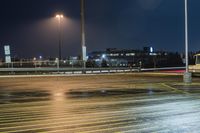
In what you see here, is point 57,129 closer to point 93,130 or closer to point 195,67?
point 93,130

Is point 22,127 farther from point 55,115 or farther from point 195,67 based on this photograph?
point 195,67

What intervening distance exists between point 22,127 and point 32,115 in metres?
2.26

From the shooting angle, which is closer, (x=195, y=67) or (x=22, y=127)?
(x=22, y=127)

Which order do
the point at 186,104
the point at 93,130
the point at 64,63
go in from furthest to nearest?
1. the point at 64,63
2. the point at 186,104
3. the point at 93,130

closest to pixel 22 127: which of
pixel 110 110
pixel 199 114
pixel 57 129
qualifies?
pixel 57 129

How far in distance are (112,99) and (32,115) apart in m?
5.57

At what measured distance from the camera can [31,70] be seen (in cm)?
5412

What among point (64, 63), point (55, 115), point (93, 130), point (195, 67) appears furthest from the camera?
point (64, 63)

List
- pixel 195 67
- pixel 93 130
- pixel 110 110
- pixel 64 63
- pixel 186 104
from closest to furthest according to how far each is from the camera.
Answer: pixel 93 130 → pixel 110 110 → pixel 186 104 → pixel 195 67 → pixel 64 63

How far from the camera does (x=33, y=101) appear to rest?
17.9 meters

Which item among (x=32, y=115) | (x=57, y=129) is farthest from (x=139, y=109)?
(x=57, y=129)

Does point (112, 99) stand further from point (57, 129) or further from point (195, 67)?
point (195, 67)

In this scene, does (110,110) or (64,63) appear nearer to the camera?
(110,110)

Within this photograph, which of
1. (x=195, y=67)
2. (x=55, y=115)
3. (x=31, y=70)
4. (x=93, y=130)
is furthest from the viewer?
(x=31, y=70)
